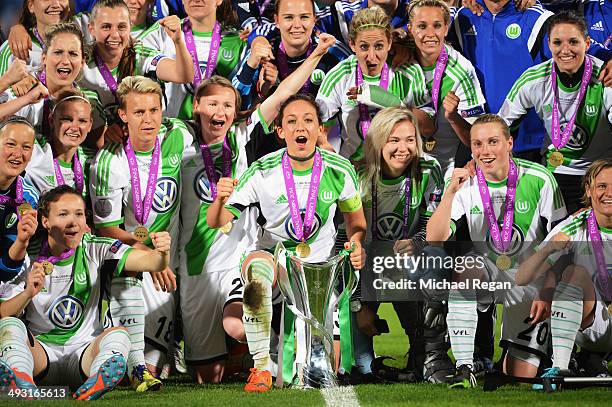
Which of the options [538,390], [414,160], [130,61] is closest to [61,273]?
[130,61]

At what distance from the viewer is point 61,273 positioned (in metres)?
6.03

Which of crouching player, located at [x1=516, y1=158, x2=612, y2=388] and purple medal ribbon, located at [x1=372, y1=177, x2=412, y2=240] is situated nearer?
crouching player, located at [x1=516, y1=158, x2=612, y2=388]

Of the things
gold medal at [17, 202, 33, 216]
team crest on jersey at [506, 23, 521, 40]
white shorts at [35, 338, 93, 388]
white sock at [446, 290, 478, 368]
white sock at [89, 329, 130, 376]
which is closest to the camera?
white sock at [89, 329, 130, 376]

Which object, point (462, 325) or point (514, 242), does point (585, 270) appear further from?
point (462, 325)

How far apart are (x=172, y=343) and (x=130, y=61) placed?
1.94m

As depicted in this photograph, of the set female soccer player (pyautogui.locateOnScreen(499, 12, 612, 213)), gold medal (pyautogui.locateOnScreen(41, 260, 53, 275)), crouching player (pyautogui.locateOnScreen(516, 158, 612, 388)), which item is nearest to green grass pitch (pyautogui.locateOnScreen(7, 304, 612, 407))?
crouching player (pyautogui.locateOnScreen(516, 158, 612, 388))

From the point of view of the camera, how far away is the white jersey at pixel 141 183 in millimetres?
6500

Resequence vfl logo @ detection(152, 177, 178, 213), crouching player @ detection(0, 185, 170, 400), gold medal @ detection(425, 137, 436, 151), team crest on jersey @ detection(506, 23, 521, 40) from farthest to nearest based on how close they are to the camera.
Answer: team crest on jersey @ detection(506, 23, 521, 40) → gold medal @ detection(425, 137, 436, 151) → vfl logo @ detection(152, 177, 178, 213) → crouching player @ detection(0, 185, 170, 400)

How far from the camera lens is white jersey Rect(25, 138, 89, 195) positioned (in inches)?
253

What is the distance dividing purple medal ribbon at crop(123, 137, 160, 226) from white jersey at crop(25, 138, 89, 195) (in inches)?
15.1

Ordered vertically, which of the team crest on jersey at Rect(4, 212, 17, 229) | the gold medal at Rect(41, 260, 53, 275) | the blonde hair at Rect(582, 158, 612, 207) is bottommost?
the gold medal at Rect(41, 260, 53, 275)

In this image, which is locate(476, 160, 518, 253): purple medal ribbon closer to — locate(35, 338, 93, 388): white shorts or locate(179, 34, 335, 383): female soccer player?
locate(179, 34, 335, 383): female soccer player

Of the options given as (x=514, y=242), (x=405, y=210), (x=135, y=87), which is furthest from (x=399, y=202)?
(x=135, y=87)

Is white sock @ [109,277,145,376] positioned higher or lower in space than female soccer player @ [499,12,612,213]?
lower
